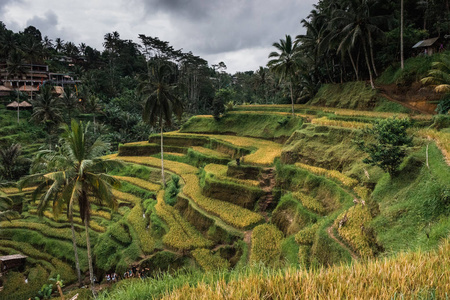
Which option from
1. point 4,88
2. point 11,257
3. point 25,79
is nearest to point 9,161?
point 11,257

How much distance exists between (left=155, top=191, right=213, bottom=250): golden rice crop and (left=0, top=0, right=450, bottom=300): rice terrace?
0.12 metres

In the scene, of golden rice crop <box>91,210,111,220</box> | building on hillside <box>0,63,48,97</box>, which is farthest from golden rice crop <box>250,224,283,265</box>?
building on hillside <box>0,63,48,97</box>

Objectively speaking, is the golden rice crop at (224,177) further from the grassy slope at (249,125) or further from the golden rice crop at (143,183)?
the grassy slope at (249,125)

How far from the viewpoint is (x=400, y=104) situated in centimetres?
2191

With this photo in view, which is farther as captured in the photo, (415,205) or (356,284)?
(415,205)

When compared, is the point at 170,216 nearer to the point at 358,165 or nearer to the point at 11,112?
the point at 358,165

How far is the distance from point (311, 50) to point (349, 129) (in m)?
20.9

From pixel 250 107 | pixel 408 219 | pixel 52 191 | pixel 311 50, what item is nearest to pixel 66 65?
pixel 250 107

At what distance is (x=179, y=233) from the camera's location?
16547mm

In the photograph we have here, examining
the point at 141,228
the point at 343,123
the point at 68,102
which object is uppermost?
the point at 68,102

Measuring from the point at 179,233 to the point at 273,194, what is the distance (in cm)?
708

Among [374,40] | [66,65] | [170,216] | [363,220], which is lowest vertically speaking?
[170,216]

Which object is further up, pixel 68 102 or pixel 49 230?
pixel 68 102

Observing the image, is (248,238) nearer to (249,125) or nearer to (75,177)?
(75,177)
